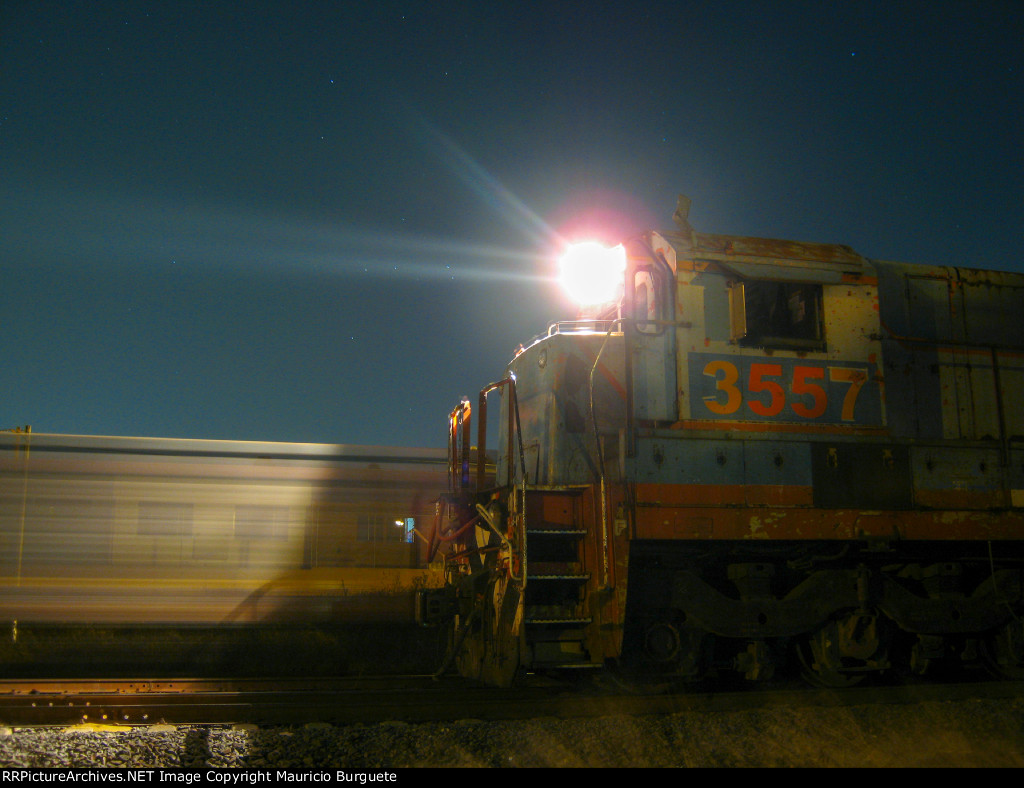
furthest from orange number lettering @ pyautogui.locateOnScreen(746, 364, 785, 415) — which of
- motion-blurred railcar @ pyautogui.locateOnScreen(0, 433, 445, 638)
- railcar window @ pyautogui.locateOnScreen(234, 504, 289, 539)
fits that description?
railcar window @ pyautogui.locateOnScreen(234, 504, 289, 539)

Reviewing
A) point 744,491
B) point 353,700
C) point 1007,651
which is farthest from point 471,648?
point 1007,651

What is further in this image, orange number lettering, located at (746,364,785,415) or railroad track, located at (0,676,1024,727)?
orange number lettering, located at (746,364,785,415)

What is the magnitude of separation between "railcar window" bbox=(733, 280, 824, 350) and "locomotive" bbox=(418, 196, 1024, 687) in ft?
0.06

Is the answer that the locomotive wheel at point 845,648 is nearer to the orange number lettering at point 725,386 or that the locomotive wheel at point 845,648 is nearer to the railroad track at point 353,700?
the railroad track at point 353,700

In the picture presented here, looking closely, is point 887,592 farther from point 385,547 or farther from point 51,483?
point 51,483

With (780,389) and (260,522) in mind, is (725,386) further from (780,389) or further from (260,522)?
(260,522)

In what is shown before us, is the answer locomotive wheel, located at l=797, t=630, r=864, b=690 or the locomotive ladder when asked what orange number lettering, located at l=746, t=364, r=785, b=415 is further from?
locomotive wheel, located at l=797, t=630, r=864, b=690

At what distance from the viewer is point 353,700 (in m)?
5.64

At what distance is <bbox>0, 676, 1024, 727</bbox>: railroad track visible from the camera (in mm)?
5094

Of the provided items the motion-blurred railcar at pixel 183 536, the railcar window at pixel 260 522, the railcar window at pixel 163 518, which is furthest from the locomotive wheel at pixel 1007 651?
the railcar window at pixel 163 518

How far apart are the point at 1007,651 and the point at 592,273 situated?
4.77 m

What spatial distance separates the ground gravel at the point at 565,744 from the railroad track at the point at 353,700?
388 mm

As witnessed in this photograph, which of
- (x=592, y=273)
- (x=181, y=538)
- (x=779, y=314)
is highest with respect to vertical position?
(x=592, y=273)

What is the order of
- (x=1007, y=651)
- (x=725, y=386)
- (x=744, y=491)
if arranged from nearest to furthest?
(x=744, y=491) → (x=725, y=386) → (x=1007, y=651)
